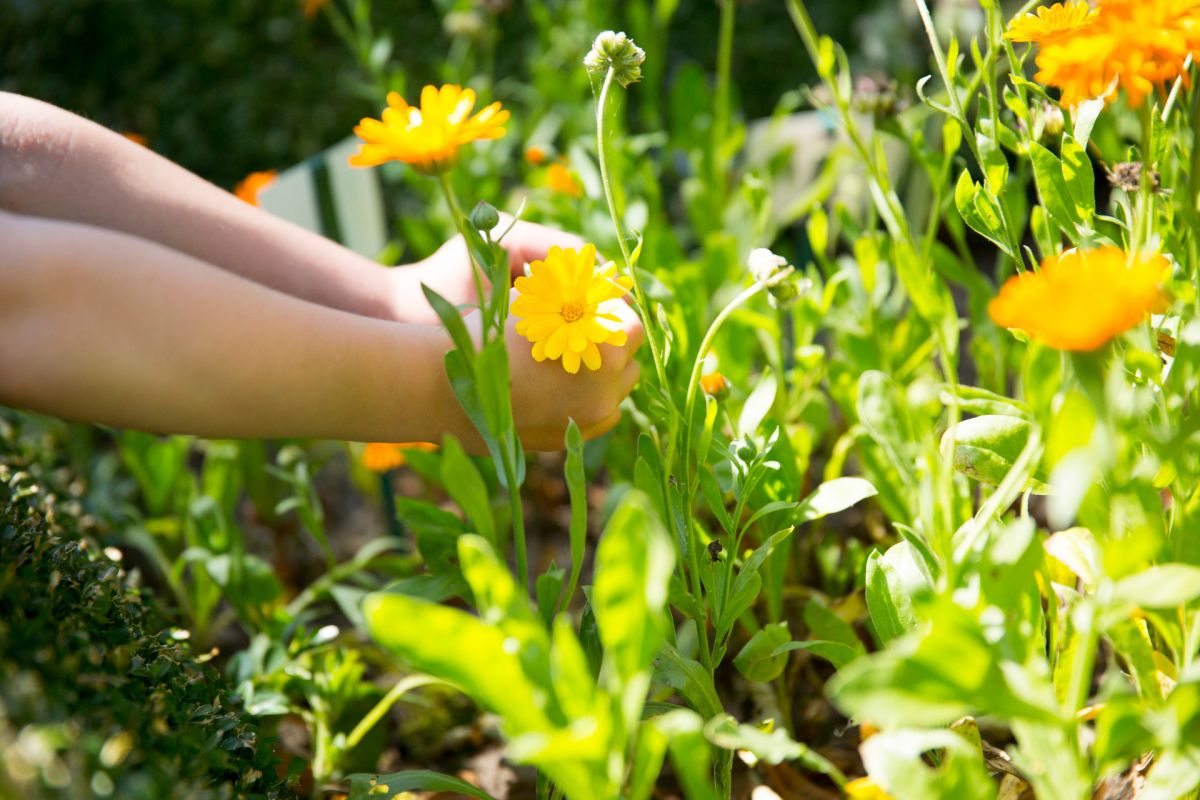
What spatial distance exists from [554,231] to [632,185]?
17.3 inches

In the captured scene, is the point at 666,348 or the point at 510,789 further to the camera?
the point at 510,789

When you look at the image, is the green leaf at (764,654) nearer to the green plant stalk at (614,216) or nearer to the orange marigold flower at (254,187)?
the green plant stalk at (614,216)

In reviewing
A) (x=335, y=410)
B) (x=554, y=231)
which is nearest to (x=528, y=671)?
(x=335, y=410)

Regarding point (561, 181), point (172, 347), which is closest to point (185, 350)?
point (172, 347)

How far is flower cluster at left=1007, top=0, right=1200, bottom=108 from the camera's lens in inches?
23.9

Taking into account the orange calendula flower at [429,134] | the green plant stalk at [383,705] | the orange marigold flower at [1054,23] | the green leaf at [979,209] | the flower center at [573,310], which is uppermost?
the orange marigold flower at [1054,23]

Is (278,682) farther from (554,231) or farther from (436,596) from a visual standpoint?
(554,231)

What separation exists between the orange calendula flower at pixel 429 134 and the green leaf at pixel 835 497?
1.12 ft

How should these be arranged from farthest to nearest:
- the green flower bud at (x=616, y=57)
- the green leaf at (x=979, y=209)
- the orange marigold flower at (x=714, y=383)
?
the orange marigold flower at (x=714, y=383)
the green leaf at (x=979, y=209)
the green flower bud at (x=616, y=57)

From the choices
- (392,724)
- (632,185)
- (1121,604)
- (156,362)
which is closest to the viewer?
(1121,604)

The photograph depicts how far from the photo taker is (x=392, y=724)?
1162mm

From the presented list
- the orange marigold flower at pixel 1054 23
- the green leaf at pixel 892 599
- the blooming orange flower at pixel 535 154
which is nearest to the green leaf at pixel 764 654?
the green leaf at pixel 892 599

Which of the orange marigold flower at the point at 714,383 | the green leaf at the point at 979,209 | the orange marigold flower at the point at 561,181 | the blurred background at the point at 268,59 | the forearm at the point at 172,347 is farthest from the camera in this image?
the blurred background at the point at 268,59

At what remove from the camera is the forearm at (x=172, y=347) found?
60 cm
